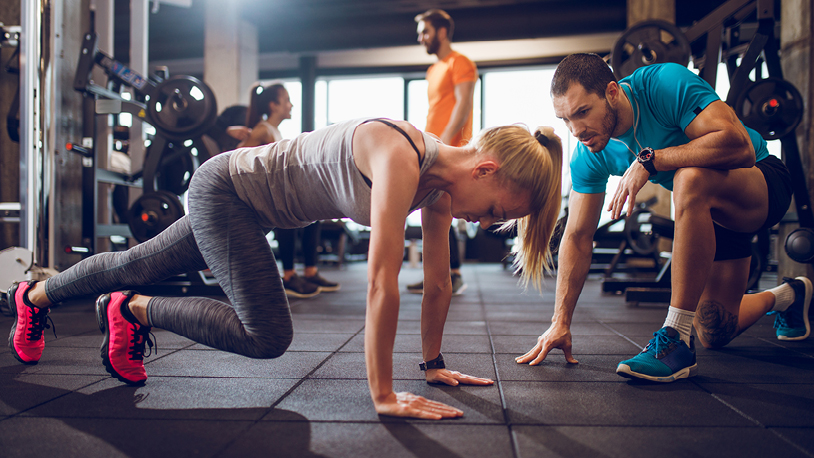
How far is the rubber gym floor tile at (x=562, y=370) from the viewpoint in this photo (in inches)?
55.1

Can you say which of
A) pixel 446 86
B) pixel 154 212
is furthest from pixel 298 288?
pixel 446 86

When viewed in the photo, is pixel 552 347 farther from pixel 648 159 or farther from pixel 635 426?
pixel 648 159

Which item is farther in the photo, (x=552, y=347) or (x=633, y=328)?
(x=633, y=328)

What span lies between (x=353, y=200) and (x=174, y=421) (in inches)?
24.3

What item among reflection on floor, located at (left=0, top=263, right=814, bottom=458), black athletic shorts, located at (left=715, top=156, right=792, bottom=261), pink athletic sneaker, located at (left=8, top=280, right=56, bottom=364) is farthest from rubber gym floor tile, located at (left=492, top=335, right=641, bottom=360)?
pink athletic sneaker, located at (left=8, top=280, right=56, bottom=364)

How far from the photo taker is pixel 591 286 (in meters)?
4.52

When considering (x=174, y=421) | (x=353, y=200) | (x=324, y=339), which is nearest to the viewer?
(x=174, y=421)

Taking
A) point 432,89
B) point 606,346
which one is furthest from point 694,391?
point 432,89

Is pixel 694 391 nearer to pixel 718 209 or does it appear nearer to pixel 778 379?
pixel 778 379

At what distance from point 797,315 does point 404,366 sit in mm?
1648

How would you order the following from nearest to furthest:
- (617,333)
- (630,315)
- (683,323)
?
(683,323) → (617,333) → (630,315)

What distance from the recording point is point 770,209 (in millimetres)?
1651

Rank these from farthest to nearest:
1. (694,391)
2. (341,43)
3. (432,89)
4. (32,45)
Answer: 1. (341,43)
2. (432,89)
3. (32,45)
4. (694,391)

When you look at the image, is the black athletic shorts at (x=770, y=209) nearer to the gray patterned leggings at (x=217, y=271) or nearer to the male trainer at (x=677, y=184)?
the male trainer at (x=677, y=184)
